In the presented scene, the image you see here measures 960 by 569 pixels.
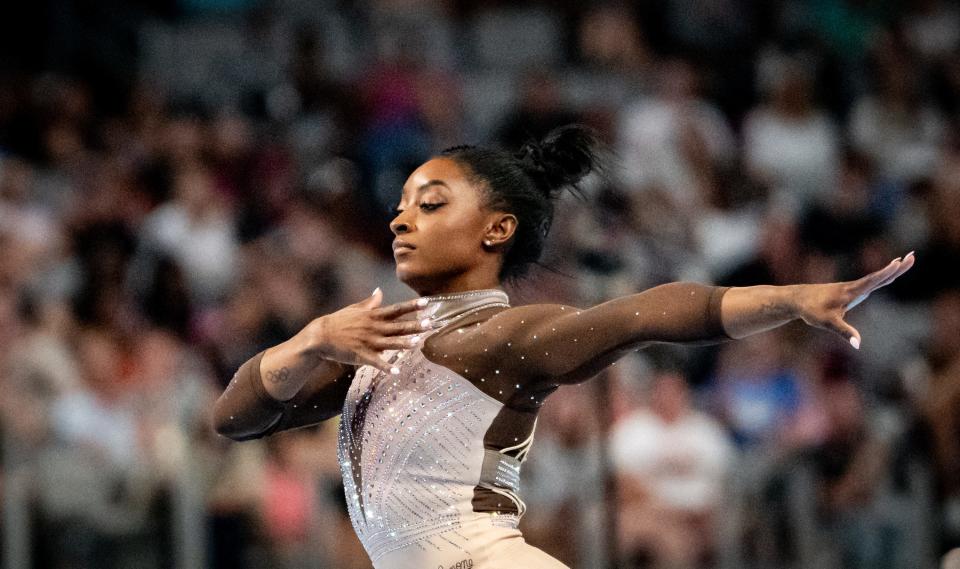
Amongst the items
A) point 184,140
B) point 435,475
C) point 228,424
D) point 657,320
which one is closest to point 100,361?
point 184,140

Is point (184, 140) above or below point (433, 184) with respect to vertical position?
above

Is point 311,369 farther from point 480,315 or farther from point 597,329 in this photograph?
point 597,329

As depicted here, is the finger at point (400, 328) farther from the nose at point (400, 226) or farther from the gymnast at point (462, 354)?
the nose at point (400, 226)

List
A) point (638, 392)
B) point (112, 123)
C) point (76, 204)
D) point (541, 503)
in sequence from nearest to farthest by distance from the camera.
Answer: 1. point (541, 503)
2. point (638, 392)
3. point (76, 204)
4. point (112, 123)

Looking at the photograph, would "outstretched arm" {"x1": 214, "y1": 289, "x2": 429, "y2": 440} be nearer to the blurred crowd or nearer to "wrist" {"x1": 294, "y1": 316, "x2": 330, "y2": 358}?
"wrist" {"x1": 294, "y1": 316, "x2": 330, "y2": 358}

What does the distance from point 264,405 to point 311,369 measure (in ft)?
0.59

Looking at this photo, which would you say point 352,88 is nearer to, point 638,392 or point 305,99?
point 305,99

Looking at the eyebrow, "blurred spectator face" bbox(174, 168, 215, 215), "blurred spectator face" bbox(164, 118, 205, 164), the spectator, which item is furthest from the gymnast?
"blurred spectator face" bbox(164, 118, 205, 164)

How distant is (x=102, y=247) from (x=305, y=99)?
1.90 metres

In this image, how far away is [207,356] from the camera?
20.4ft

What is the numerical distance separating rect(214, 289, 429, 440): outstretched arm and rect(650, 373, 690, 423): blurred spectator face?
3.14m

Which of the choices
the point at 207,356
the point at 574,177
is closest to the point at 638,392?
the point at 207,356

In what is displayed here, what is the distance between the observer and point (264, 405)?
311 cm

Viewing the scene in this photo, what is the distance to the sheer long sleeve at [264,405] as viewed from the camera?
311 centimetres
